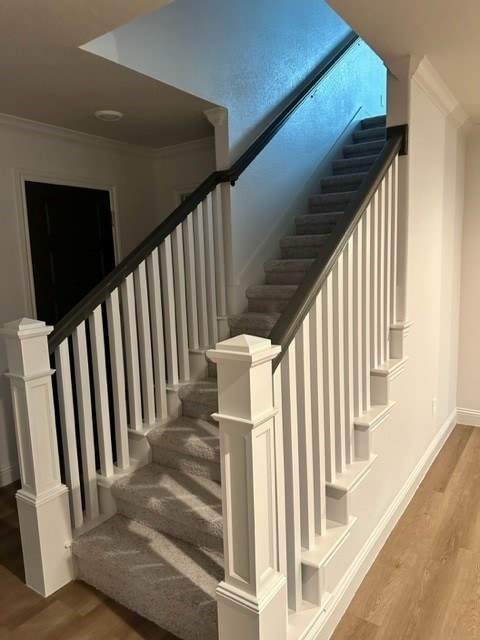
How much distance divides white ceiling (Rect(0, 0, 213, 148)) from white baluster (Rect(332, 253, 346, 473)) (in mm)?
1235

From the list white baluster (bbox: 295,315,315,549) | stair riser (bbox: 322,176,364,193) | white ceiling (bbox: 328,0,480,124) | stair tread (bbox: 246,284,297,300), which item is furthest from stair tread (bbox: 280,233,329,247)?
white baluster (bbox: 295,315,315,549)

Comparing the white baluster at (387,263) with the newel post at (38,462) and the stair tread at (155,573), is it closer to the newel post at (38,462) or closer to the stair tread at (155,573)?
the stair tread at (155,573)

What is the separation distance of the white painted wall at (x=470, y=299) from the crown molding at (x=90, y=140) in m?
2.04

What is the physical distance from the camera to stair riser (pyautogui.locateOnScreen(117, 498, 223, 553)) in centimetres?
202

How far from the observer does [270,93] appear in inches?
137

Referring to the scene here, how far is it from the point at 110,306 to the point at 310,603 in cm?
157

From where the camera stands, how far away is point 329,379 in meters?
1.80

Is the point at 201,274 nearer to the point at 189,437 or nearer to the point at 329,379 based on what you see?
the point at 189,437

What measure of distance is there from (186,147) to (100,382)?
7.82 ft

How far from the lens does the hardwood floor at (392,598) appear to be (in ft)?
6.01

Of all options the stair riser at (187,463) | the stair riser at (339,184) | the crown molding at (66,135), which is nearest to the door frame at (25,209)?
the crown molding at (66,135)

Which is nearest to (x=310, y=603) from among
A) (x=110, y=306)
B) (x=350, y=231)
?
(x=350, y=231)

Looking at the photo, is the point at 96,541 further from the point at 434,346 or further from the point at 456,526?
the point at 434,346

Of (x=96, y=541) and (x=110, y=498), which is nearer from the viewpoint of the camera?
(x=96, y=541)
